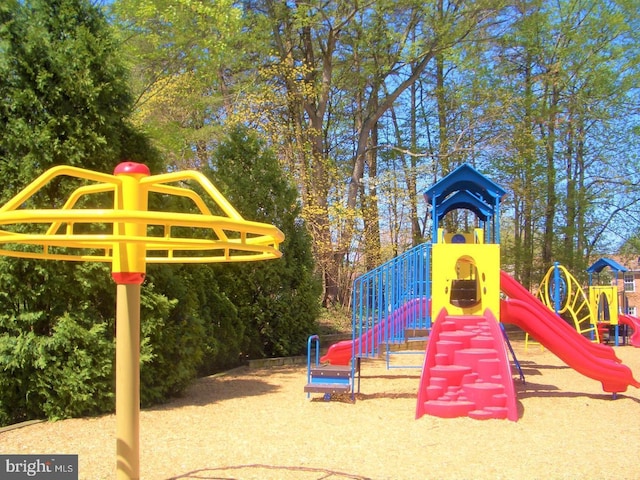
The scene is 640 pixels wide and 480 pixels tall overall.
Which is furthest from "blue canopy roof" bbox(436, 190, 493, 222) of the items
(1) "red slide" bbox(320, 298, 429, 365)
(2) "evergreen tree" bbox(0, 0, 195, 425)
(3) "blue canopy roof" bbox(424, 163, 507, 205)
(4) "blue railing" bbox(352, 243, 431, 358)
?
(2) "evergreen tree" bbox(0, 0, 195, 425)

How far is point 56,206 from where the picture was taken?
7.07 m

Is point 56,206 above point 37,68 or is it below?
below

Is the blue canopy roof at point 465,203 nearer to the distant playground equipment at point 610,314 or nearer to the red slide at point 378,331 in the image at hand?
the red slide at point 378,331

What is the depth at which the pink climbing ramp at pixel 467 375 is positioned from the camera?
715cm

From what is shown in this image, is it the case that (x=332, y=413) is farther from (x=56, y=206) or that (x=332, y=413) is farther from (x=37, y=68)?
(x=37, y=68)

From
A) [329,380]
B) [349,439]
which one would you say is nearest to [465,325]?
[329,380]

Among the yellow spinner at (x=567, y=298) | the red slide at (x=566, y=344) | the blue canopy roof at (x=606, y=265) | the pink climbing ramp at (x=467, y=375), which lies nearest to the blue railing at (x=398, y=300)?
the pink climbing ramp at (x=467, y=375)

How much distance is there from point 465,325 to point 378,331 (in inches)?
64.3

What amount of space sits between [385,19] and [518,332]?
41.2ft

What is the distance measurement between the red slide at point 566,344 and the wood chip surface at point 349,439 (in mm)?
360

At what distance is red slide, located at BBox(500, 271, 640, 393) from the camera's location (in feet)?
28.1

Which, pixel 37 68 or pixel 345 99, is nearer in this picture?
pixel 37 68

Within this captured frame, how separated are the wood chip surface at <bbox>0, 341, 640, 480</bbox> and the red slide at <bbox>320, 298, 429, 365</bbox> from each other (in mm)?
889

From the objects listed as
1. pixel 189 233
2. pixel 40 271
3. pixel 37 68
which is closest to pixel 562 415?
pixel 189 233
